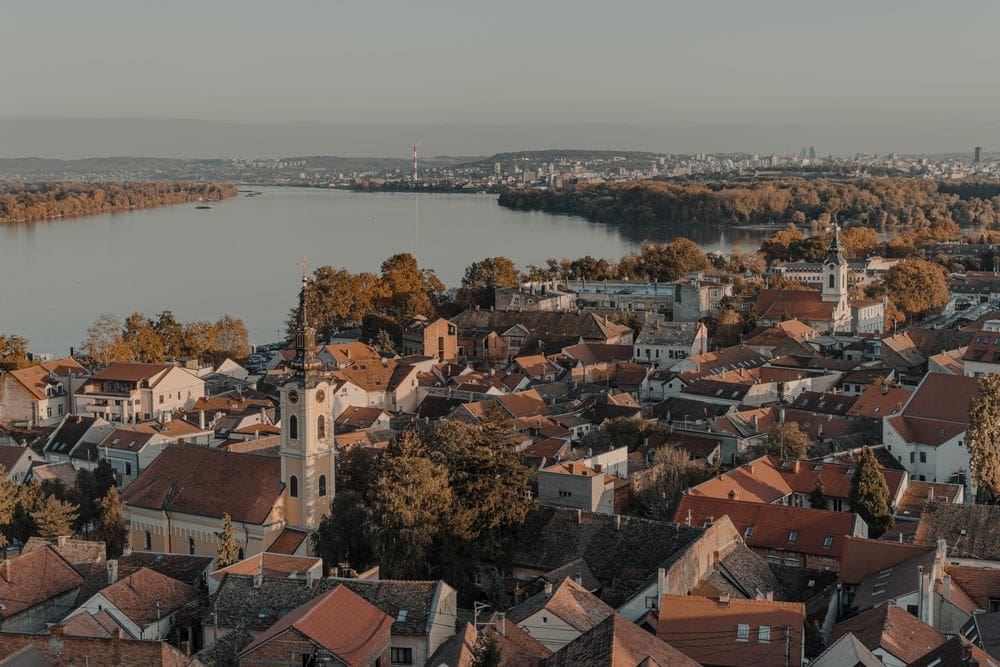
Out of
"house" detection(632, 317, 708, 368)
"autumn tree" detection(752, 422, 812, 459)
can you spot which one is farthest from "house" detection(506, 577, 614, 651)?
"house" detection(632, 317, 708, 368)

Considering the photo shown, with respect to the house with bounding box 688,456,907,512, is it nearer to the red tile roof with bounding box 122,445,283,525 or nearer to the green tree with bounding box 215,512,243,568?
the red tile roof with bounding box 122,445,283,525

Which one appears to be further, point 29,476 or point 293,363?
point 29,476

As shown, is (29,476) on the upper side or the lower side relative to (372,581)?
lower

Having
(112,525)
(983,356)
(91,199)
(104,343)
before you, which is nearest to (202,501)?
(112,525)

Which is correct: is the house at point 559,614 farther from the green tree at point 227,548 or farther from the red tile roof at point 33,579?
the red tile roof at point 33,579

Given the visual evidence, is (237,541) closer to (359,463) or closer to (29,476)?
(359,463)

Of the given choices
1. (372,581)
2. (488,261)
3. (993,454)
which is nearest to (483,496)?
(372,581)

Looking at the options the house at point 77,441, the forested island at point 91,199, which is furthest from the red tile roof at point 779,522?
the forested island at point 91,199
